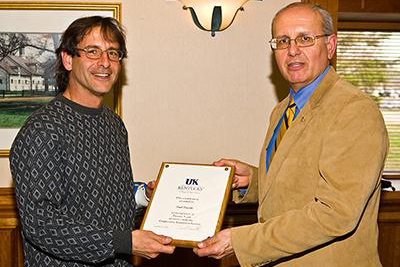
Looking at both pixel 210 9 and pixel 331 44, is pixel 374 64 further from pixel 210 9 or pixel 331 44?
pixel 331 44

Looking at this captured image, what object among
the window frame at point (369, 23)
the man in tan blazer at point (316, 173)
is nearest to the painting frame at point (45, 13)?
the man in tan blazer at point (316, 173)

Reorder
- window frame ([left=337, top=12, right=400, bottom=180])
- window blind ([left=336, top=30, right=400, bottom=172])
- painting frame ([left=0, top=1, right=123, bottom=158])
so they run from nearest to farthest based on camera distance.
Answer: painting frame ([left=0, top=1, right=123, bottom=158])
window frame ([left=337, top=12, right=400, bottom=180])
window blind ([left=336, top=30, right=400, bottom=172])

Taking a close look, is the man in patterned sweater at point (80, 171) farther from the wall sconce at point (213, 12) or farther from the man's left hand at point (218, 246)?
the wall sconce at point (213, 12)

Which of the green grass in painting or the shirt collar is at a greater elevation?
the shirt collar

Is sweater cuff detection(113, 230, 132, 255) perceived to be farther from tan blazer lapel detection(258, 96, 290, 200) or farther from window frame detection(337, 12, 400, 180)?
window frame detection(337, 12, 400, 180)

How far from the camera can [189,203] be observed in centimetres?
234

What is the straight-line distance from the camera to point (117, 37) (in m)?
2.31

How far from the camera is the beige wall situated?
10.8 ft

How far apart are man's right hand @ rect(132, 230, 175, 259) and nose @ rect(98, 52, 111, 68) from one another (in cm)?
72

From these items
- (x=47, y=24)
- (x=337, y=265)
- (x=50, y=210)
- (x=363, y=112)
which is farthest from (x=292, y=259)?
(x=47, y=24)

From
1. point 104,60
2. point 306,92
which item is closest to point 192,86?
point 104,60

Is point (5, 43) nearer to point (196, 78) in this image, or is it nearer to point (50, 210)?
point (196, 78)

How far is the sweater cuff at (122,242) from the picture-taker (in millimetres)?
2102

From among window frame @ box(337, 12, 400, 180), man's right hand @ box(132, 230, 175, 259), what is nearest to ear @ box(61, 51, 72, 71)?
man's right hand @ box(132, 230, 175, 259)
